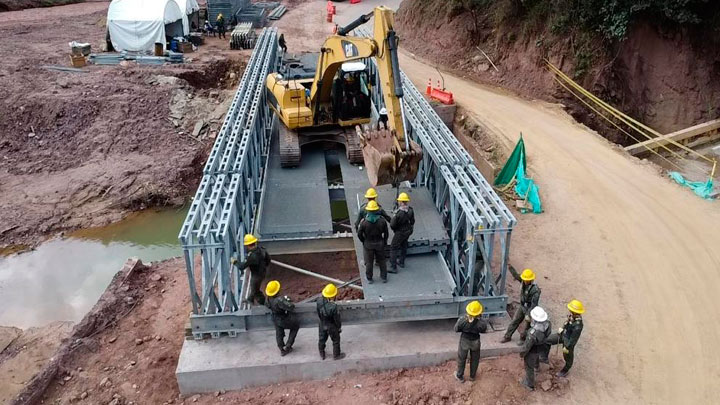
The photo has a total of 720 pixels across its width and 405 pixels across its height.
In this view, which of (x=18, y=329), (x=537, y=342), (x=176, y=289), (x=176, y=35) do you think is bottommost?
(x=18, y=329)

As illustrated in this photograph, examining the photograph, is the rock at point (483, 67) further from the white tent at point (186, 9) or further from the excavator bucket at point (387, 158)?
the white tent at point (186, 9)

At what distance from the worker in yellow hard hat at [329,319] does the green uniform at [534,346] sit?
275cm

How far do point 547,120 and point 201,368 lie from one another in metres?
14.6

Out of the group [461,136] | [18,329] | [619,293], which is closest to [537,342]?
[619,293]

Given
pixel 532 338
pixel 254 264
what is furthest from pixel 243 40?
pixel 532 338

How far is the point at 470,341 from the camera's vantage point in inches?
300

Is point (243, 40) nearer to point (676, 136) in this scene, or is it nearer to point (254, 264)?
point (676, 136)

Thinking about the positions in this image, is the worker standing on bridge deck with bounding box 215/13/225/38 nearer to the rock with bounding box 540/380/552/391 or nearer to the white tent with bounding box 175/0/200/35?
the white tent with bounding box 175/0/200/35

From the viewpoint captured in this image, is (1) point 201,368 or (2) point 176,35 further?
(2) point 176,35

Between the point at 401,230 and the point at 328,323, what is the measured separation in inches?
86.3

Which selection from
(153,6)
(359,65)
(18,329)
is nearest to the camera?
(18,329)

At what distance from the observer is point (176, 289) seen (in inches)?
426

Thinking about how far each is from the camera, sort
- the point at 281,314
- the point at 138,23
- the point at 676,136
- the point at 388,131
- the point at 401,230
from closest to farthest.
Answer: the point at 281,314
the point at 401,230
the point at 388,131
the point at 676,136
the point at 138,23

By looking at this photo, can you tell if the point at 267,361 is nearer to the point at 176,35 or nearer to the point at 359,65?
the point at 359,65
